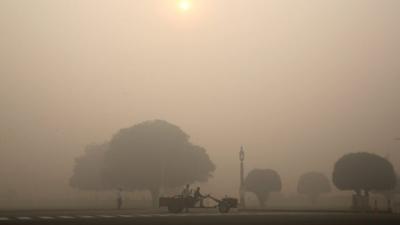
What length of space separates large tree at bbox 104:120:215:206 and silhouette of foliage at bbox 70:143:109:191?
24.5ft

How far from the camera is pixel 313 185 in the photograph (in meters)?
156

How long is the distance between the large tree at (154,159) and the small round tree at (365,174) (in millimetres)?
25742

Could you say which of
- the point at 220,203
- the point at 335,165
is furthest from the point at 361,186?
the point at 220,203

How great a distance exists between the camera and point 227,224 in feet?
104

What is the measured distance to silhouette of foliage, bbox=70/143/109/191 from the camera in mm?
106375

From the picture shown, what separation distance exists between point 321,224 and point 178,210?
1774 cm

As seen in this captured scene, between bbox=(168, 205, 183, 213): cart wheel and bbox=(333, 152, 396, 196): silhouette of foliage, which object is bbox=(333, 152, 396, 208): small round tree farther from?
bbox=(168, 205, 183, 213): cart wheel

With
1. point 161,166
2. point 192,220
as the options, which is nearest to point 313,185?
point 161,166

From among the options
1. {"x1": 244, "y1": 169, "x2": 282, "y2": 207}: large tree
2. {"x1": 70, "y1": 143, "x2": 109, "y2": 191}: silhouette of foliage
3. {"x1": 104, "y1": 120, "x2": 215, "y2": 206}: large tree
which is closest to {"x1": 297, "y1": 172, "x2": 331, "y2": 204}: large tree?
{"x1": 244, "y1": 169, "x2": 282, "y2": 207}: large tree

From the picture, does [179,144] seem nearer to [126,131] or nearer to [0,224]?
[126,131]

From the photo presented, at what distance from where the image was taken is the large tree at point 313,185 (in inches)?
6117

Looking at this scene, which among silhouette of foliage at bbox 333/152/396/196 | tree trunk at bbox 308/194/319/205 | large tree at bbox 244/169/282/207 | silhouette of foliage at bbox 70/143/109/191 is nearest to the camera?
silhouette of foliage at bbox 333/152/396/196

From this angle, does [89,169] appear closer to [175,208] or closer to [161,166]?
[161,166]

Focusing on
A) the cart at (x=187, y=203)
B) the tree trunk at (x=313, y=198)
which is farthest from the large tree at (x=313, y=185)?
the cart at (x=187, y=203)
